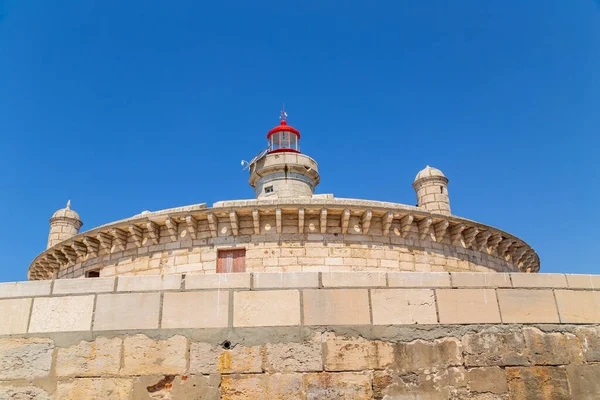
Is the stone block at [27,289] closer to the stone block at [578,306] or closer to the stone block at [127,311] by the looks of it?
the stone block at [127,311]

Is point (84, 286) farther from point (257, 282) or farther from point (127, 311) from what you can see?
point (257, 282)

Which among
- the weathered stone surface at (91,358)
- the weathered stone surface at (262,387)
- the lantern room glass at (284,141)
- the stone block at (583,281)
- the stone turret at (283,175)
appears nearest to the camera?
the weathered stone surface at (262,387)

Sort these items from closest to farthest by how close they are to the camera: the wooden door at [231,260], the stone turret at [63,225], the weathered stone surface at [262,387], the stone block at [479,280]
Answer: the weathered stone surface at [262,387]
the stone block at [479,280]
the wooden door at [231,260]
the stone turret at [63,225]

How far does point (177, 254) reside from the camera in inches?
545

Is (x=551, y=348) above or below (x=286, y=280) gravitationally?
below

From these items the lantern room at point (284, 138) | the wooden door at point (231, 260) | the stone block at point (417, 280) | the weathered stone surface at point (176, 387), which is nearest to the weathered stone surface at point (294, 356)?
the weathered stone surface at point (176, 387)

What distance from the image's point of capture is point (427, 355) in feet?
13.5

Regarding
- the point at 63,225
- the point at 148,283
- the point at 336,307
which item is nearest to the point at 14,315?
the point at 148,283

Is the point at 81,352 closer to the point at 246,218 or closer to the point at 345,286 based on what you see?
the point at 345,286

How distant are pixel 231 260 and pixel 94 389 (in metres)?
9.50

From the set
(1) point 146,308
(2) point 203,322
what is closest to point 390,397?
(2) point 203,322

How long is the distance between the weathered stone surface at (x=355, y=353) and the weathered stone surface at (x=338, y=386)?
0.20ft

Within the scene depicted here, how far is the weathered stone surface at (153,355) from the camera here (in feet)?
13.2

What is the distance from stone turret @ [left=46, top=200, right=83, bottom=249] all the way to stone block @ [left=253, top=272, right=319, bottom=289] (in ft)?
59.5
